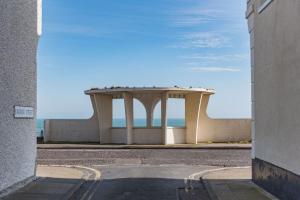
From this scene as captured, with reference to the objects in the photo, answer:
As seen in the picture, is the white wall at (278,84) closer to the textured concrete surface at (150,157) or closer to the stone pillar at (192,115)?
the textured concrete surface at (150,157)

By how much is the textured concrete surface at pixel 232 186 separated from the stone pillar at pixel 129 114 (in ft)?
44.9

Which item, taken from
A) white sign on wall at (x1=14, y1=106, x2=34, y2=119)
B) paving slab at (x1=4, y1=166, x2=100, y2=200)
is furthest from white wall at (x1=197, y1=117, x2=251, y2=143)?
white sign on wall at (x1=14, y1=106, x2=34, y2=119)

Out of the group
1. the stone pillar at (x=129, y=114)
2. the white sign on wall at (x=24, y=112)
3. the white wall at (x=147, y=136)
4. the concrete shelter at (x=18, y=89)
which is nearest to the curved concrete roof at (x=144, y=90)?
the stone pillar at (x=129, y=114)

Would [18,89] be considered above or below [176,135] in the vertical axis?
above

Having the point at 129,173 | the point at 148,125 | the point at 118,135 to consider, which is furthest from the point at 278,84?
the point at 118,135

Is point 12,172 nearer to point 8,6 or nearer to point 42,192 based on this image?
point 42,192

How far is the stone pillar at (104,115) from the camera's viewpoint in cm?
3180

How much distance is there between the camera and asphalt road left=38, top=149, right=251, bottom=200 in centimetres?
1285

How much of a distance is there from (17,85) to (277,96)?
6.65m

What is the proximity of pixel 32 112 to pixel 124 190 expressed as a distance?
396 centimetres

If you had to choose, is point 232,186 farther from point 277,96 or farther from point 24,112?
point 24,112

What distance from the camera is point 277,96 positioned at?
462 inches

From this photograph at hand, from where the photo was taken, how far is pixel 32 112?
15242 millimetres

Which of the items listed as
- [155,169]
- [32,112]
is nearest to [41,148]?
[155,169]
